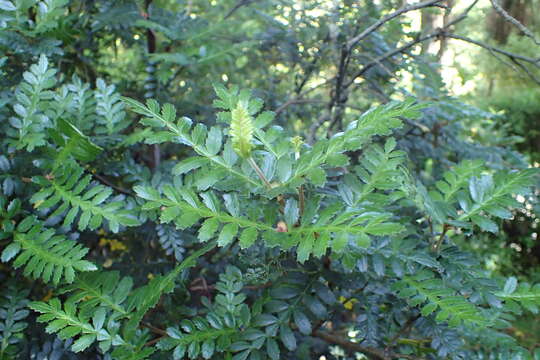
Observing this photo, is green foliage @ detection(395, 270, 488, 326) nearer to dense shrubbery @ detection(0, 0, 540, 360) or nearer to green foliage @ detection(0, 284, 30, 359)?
dense shrubbery @ detection(0, 0, 540, 360)

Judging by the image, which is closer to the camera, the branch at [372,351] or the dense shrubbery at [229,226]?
the dense shrubbery at [229,226]

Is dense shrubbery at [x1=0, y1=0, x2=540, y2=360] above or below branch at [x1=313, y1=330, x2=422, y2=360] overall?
above

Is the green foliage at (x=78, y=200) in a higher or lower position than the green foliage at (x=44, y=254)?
higher

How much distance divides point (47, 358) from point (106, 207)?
0.34 metres

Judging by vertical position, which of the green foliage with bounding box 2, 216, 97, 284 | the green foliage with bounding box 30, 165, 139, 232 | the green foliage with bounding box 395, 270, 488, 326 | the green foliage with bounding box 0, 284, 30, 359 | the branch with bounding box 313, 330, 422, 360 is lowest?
the green foliage with bounding box 0, 284, 30, 359

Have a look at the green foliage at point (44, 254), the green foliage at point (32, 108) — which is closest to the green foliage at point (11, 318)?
the green foliage at point (44, 254)

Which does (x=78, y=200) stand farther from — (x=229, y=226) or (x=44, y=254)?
(x=229, y=226)

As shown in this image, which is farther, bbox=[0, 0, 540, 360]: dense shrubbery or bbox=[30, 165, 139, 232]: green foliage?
bbox=[30, 165, 139, 232]: green foliage

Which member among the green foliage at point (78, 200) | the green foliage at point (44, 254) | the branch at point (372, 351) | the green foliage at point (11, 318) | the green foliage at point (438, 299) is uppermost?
the green foliage at point (438, 299)

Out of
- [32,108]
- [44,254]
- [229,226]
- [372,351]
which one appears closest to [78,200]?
[44,254]

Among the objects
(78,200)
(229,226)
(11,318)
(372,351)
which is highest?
(229,226)

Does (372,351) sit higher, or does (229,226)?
(229,226)

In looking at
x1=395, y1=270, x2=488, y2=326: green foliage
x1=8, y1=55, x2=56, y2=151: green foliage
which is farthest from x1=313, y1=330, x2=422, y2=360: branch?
x1=8, y1=55, x2=56, y2=151: green foliage

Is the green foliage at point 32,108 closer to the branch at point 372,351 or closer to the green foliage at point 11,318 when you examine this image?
the green foliage at point 11,318
